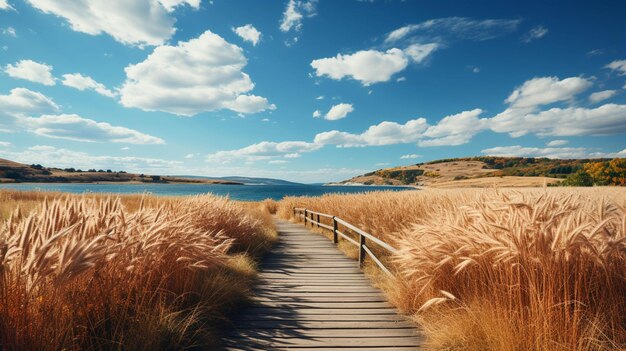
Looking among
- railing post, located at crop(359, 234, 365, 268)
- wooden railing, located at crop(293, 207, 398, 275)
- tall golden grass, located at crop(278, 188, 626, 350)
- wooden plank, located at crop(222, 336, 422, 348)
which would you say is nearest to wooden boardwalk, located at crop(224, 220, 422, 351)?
wooden plank, located at crop(222, 336, 422, 348)

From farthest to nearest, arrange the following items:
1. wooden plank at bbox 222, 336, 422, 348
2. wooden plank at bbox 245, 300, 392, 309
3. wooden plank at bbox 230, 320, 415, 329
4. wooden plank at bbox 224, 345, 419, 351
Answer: wooden plank at bbox 245, 300, 392, 309 < wooden plank at bbox 230, 320, 415, 329 < wooden plank at bbox 222, 336, 422, 348 < wooden plank at bbox 224, 345, 419, 351

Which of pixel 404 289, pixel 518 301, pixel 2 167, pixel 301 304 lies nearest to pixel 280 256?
pixel 301 304

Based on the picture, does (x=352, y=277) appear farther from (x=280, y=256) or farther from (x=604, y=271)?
(x=604, y=271)

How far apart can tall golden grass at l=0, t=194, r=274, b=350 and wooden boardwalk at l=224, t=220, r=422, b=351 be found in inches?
20.4

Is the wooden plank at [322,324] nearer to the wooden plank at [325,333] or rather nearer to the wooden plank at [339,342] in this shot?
the wooden plank at [325,333]

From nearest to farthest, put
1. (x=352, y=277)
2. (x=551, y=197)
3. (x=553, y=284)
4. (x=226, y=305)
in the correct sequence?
(x=553, y=284), (x=551, y=197), (x=226, y=305), (x=352, y=277)

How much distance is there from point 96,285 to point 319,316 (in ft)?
9.43

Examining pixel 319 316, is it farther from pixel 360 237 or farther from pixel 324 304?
pixel 360 237

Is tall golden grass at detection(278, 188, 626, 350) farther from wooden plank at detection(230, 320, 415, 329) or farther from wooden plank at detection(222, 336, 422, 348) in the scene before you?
wooden plank at detection(230, 320, 415, 329)

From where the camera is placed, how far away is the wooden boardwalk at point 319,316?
12.1 ft

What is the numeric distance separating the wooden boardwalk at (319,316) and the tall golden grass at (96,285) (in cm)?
52

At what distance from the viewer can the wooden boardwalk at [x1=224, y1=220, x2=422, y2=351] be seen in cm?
369

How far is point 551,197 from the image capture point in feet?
12.2

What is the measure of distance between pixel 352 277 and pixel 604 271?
4.62 m
